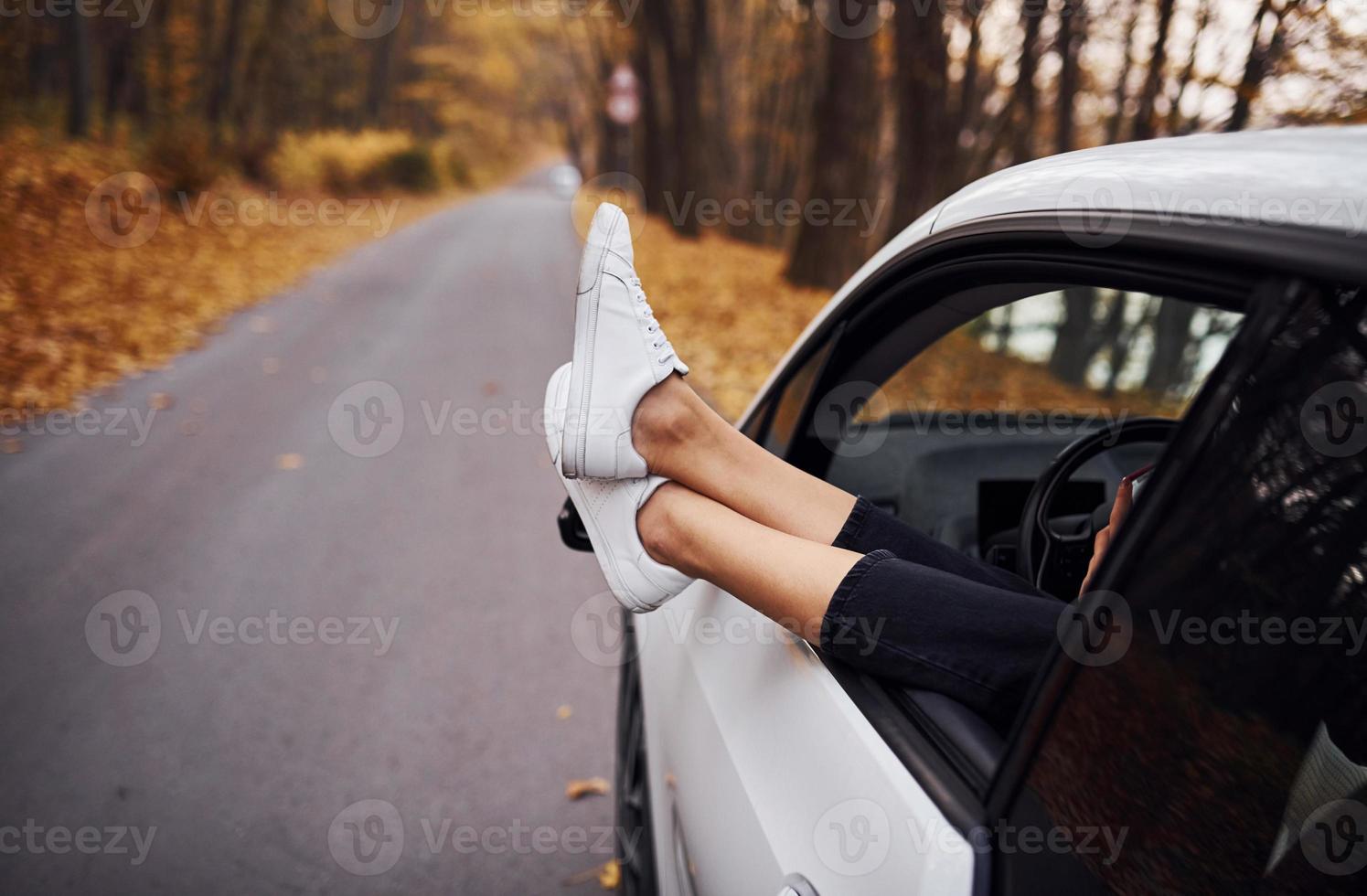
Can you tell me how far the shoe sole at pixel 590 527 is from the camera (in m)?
1.69

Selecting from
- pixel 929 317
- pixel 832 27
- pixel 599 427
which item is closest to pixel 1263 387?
pixel 929 317

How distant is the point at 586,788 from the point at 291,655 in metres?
1.46

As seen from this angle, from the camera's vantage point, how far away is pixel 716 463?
1715 mm

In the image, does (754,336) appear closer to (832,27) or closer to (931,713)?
(832,27)

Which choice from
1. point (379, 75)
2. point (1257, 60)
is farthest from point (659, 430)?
point (379, 75)

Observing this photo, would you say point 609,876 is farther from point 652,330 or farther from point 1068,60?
point 1068,60

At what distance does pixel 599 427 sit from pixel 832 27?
9.97 m

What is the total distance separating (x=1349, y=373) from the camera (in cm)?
76

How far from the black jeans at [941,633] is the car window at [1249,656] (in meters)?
0.32

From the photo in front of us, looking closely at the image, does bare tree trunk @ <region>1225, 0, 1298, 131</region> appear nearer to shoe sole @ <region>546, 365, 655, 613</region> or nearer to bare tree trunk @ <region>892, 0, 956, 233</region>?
bare tree trunk @ <region>892, 0, 956, 233</region>

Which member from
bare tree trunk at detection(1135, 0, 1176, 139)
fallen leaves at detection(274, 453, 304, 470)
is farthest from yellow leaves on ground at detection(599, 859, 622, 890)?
bare tree trunk at detection(1135, 0, 1176, 139)

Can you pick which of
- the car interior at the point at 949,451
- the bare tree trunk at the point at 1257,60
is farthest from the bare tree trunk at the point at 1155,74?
the car interior at the point at 949,451

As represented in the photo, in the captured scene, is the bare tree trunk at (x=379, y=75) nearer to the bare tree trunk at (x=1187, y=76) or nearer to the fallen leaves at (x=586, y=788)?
the bare tree trunk at (x=1187, y=76)

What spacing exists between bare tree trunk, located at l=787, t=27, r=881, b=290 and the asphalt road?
5.57m
